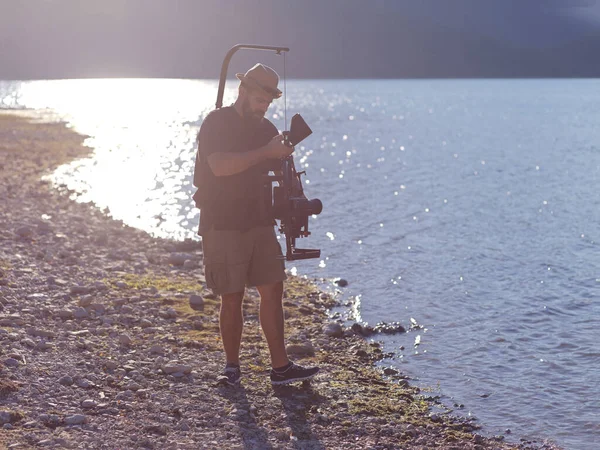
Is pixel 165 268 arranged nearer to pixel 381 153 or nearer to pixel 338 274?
pixel 338 274

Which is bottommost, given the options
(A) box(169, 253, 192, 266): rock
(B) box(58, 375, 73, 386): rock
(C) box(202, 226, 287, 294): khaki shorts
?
(B) box(58, 375, 73, 386): rock

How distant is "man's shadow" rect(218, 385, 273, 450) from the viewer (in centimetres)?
679

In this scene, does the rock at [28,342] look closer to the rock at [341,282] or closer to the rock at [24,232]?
the rock at [24,232]

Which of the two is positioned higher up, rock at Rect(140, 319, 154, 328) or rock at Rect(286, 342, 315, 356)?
rock at Rect(140, 319, 154, 328)

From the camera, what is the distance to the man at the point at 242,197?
712 centimetres

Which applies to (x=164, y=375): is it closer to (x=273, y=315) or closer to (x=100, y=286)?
(x=273, y=315)

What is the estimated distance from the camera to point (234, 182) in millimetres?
7262

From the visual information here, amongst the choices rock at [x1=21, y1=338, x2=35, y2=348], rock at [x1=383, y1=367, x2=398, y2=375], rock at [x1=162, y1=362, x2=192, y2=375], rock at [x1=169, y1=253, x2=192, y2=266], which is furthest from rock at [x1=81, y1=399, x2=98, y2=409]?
rock at [x1=169, y1=253, x2=192, y2=266]

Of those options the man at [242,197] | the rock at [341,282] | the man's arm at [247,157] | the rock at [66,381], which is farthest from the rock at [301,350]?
the rock at [341,282]

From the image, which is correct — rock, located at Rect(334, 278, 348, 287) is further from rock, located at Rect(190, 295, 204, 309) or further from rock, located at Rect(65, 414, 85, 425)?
rock, located at Rect(65, 414, 85, 425)

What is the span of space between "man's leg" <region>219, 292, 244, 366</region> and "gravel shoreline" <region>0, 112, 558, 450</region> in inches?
14.6

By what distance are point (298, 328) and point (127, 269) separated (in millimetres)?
3705

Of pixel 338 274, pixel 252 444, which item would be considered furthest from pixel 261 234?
pixel 338 274

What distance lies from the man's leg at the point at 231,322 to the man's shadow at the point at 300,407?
0.54 m
